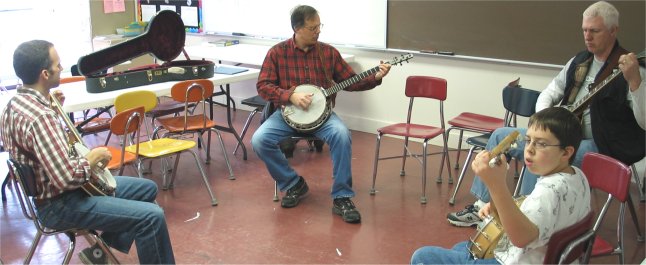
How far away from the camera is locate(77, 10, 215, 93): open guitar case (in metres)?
4.38

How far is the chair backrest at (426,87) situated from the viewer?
441 centimetres

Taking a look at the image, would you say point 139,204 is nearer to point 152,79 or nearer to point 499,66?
point 152,79

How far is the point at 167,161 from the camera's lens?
191 inches

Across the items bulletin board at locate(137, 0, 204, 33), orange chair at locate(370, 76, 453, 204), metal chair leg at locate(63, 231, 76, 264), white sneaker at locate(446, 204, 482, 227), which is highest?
bulletin board at locate(137, 0, 204, 33)

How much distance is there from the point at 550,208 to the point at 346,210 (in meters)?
1.95

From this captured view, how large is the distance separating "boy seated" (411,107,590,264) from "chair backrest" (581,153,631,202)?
0.60 metres

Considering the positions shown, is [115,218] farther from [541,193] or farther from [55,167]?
[541,193]

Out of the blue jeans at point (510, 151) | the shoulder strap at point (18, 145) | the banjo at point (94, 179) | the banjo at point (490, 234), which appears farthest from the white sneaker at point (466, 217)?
the shoulder strap at point (18, 145)

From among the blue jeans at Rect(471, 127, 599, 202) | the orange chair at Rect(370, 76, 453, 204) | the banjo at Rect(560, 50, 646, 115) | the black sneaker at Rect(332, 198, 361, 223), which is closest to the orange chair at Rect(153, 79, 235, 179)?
the black sneaker at Rect(332, 198, 361, 223)

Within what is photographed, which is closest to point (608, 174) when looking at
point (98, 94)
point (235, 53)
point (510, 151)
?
point (510, 151)

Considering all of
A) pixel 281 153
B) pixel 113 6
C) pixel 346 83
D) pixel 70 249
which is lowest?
pixel 70 249

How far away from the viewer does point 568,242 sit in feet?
6.89

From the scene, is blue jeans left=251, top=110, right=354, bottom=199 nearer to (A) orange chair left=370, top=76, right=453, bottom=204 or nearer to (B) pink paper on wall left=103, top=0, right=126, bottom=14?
(A) orange chair left=370, top=76, right=453, bottom=204

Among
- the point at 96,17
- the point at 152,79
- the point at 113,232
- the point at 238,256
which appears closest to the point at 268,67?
the point at 152,79
